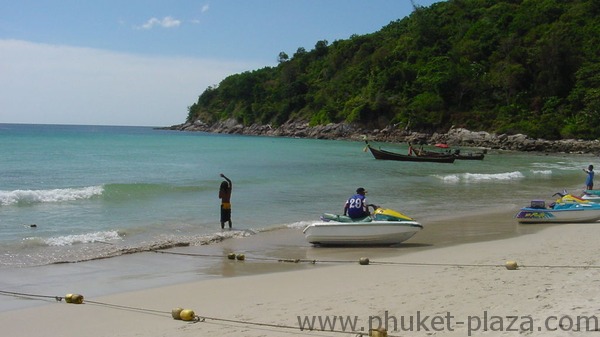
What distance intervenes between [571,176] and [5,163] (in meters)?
39.4

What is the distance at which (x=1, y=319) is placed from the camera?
7.52 m

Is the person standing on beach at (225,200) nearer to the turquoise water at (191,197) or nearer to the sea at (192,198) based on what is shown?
the sea at (192,198)

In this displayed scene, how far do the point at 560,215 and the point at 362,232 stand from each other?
23.4ft

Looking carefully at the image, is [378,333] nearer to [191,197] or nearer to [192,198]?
[192,198]

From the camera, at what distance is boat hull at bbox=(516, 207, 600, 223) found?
16.4 m

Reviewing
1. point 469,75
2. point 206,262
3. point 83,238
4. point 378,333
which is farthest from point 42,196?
point 469,75

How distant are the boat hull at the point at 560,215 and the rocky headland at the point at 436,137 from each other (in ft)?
165

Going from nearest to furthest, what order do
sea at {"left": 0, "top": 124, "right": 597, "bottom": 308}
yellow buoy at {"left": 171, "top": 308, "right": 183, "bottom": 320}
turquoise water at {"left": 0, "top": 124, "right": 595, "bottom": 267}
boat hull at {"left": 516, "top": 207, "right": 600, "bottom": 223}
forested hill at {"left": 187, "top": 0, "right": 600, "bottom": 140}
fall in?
yellow buoy at {"left": 171, "top": 308, "right": 183, "bottom": 320} < sea at {"left": 0, "top": 124, "right": 597, "bottom": 308} < turquoise water at {"left": 0, "top": 124, "right": 595, "bottom": 267} < boat hull at {"left": 516, "top": 207, "right": 600, "bottom": 223} < forested hill at {"left": 187, "top": 0, "right": 600, "bottom": 140}

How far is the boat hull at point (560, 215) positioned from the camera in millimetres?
16438

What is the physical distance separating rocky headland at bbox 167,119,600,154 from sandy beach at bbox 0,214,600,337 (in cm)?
5873

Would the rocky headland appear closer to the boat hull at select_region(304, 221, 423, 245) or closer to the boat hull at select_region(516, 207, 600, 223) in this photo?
the boat hull at select_region(516, 207, 600, 223)

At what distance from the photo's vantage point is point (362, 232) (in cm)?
1318

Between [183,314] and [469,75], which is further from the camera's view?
[469,75]

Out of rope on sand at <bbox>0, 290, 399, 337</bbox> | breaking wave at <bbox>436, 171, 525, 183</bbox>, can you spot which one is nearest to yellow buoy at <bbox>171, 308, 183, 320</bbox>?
rope on sand at <bbox>0, 290, 399, 337</bbox>
